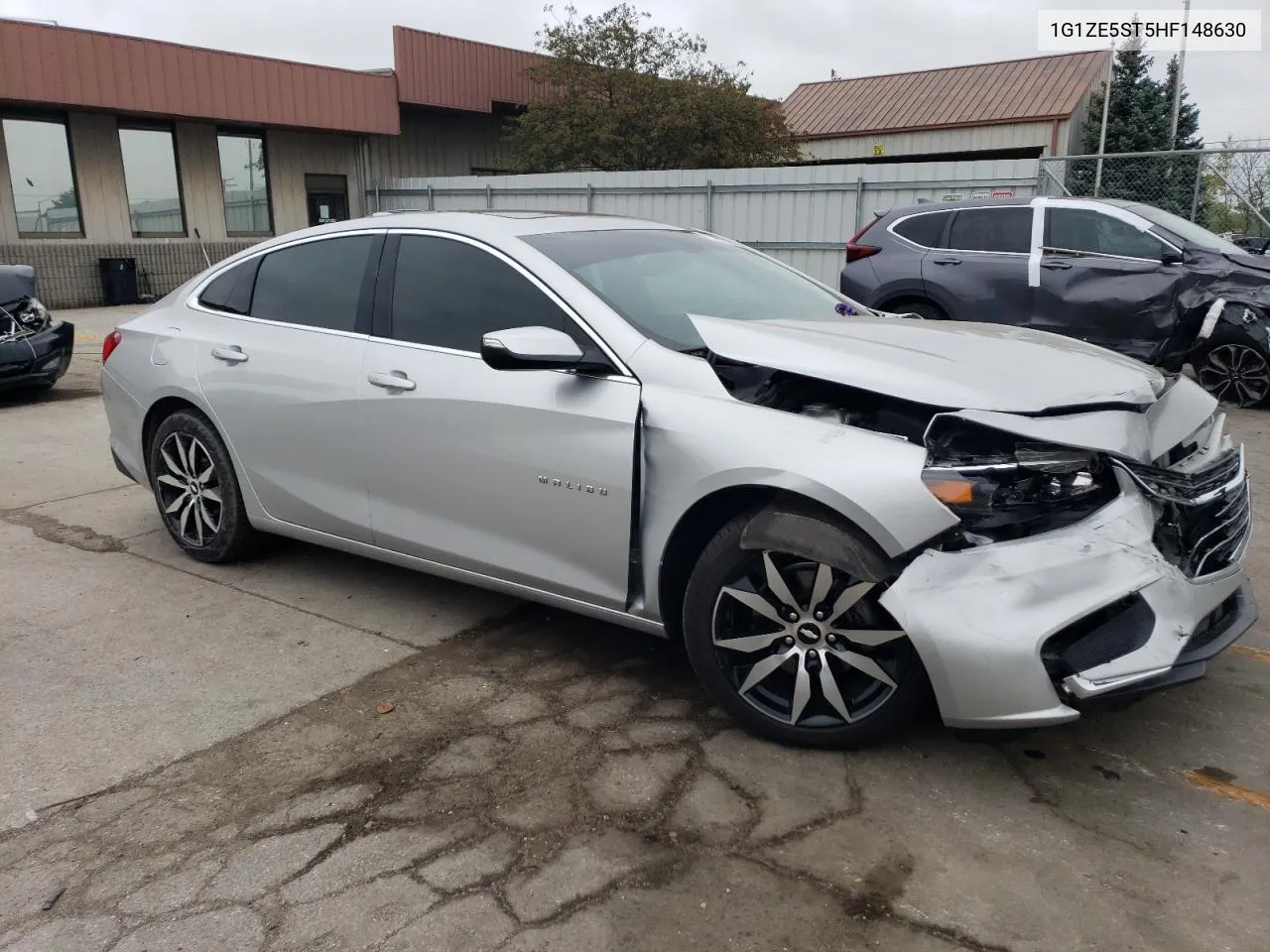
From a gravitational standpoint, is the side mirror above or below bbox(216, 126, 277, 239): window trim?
below

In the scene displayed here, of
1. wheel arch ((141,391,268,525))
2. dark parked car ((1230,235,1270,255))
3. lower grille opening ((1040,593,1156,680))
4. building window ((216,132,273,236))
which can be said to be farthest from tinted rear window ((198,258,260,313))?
building window ((216,132,273,236))

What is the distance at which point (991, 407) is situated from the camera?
2.81 meters

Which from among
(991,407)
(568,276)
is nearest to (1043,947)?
(991,407)

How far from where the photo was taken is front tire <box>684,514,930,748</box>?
2.90m

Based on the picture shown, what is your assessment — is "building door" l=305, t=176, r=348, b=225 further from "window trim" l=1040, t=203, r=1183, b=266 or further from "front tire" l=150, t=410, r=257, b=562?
"front tire" l=150, t=410, r=257, b=562

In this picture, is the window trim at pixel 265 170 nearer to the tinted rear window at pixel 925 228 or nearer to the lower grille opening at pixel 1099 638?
the tinted rear window at pixel 925 228

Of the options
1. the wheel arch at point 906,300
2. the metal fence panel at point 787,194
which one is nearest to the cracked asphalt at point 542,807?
the wheel arch at point 906,300

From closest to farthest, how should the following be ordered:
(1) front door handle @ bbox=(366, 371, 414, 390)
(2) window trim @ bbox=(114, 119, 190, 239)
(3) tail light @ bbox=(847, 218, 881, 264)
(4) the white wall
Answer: (1) front door handle @ bbox=(366, 371, 414, 390) < (3) tail light @ bbox=(847, 218, 881, 264) < (2) window trim @ bbox=(114, 119, 190, 239) < (4) the white wall

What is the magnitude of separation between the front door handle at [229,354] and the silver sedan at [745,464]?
0.05 ft

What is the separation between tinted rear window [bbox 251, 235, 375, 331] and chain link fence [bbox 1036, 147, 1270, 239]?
36.7 ft

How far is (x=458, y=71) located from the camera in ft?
78.8

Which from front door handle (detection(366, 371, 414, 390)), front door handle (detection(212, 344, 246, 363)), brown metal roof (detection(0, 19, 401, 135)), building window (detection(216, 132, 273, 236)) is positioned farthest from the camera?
building window (detection(216, 132, 273, 236))

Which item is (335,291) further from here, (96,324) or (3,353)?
(96,324)

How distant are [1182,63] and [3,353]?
32.3m
